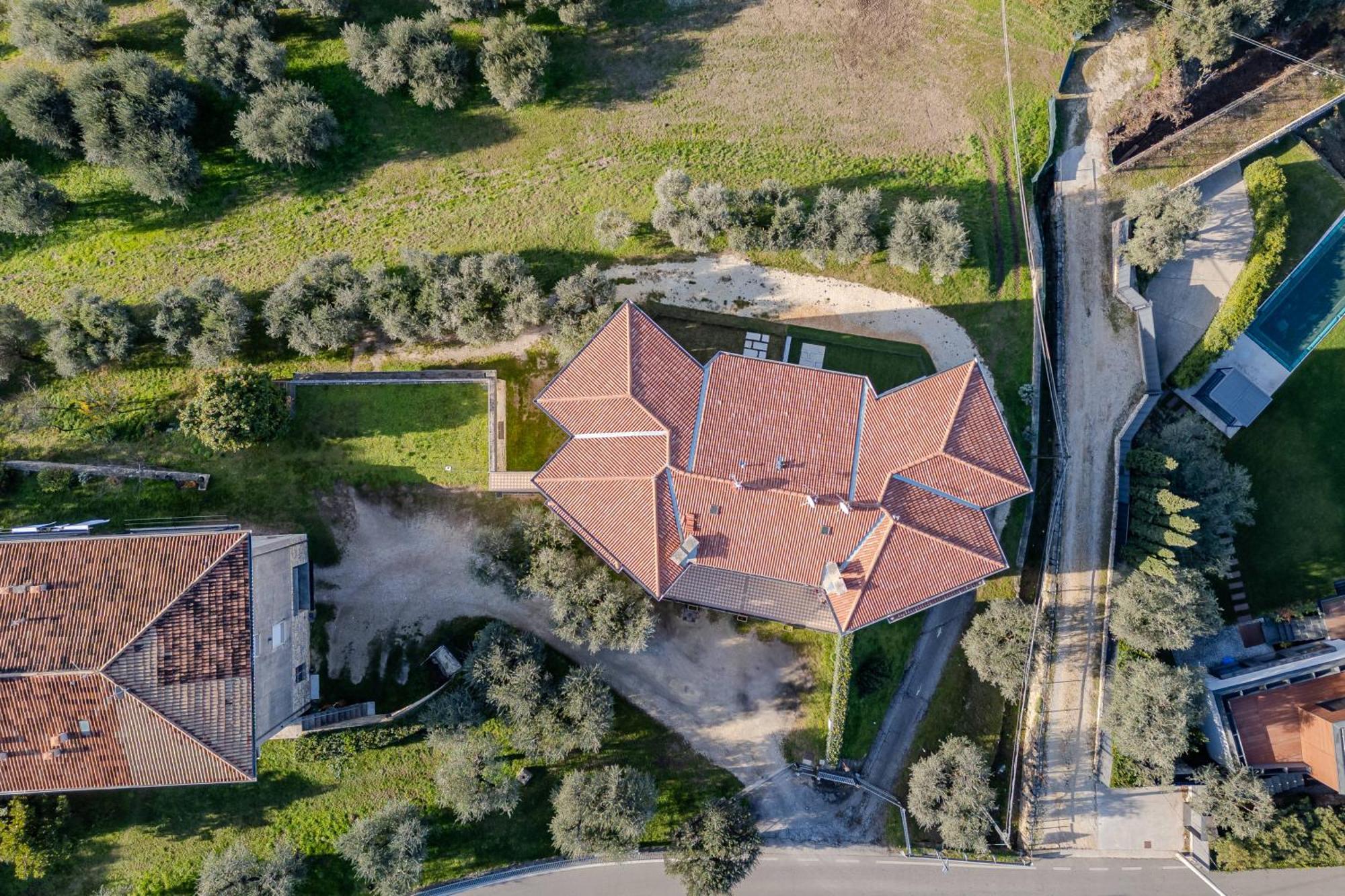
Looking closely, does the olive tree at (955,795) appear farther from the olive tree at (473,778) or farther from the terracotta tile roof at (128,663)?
the terracotta tile roof at (128,663)

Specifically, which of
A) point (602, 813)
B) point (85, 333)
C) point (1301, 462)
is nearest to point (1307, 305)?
point (1301, 462)

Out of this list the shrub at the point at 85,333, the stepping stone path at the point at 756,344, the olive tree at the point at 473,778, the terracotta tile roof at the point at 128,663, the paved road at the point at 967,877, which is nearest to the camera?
the terracotta tile roof at the point at 128,663

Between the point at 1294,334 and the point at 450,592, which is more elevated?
the point at 1294,334

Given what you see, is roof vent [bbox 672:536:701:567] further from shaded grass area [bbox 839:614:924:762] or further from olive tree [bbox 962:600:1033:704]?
olive tree [bbox 962:600:1033:704]

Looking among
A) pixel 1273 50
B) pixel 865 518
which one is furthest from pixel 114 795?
pixel 1273 50

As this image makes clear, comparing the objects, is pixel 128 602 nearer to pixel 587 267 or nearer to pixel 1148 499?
pixel 587 267

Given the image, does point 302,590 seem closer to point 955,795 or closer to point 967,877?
point 955,795

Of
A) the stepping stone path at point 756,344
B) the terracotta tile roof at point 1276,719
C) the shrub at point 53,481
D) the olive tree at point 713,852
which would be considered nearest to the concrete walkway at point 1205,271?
the terracotta tile roof at point 1276,719
